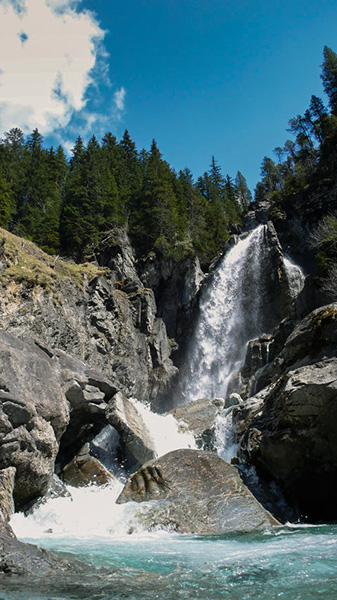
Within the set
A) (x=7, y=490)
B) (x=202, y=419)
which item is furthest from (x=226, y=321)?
(x=7, y=490)

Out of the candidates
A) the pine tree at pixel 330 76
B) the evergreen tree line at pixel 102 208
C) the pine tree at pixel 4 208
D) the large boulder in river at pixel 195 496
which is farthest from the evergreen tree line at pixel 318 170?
the pine tree at pixel 4 208

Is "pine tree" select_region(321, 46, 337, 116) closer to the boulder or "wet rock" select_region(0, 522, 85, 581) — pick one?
the boulder

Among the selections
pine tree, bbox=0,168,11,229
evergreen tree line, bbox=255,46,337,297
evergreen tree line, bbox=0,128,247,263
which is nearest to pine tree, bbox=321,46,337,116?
evergreen tree line, bbox=255,46,337,297

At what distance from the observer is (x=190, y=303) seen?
40562 mm

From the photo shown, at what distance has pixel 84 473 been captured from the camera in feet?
45.7

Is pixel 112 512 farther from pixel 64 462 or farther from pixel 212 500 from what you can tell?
pixel 64 462

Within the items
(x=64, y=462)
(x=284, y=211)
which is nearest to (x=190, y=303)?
(x=284, y=211)

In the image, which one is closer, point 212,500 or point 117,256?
point 212,500

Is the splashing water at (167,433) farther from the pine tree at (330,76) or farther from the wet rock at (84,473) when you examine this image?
the pine tree at (330,76)

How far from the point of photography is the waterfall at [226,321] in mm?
35000

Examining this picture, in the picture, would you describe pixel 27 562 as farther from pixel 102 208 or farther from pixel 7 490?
pixel 102 208

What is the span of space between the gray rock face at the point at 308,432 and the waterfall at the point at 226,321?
19.6m

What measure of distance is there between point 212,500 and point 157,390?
24.6m

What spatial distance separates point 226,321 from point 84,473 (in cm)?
2530
